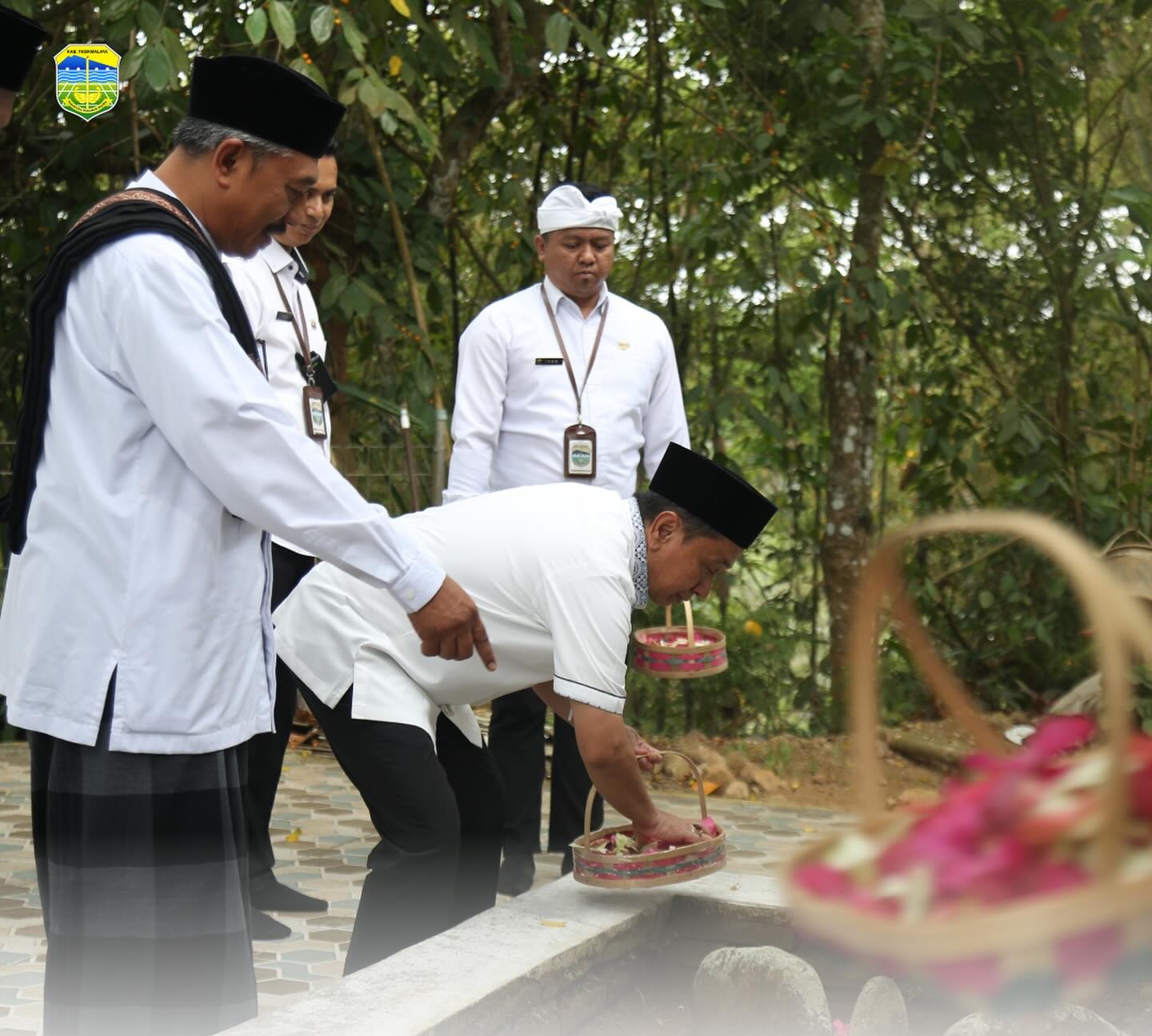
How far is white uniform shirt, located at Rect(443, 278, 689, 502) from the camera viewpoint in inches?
162

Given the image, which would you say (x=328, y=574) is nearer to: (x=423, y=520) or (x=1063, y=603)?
(x=423, y=520)

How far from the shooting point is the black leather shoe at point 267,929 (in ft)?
11.7

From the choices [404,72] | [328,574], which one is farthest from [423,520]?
[404,72]

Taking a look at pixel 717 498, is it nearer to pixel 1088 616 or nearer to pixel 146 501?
pixel 146 501

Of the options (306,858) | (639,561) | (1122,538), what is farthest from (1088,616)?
(1122,538)

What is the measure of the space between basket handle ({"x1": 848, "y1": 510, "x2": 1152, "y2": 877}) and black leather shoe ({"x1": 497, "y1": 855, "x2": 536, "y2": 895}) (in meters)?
2.66

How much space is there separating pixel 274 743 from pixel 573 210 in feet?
5.35

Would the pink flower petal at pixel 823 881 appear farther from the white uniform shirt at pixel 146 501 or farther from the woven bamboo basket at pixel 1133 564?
the woven bamboo basket at pixel 1133 564

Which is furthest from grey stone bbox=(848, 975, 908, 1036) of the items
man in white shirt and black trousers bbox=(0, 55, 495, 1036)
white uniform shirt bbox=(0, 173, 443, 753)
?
white uniform shirt bbox=(0, 173, 443, 753)

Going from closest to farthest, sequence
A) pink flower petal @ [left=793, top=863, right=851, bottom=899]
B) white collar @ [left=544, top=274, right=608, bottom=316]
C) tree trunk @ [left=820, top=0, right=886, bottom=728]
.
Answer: pink flower petal @ [left=793, top=863, right=851, bottom=899]
white collar @ [left=544, top=274, right=608, bottom=316]
tree trunk @ [left=820, top=0, right=886, bottom=728]

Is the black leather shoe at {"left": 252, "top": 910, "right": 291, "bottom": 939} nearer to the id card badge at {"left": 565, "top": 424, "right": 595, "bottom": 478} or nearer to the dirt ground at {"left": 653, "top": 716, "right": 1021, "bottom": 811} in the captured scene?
the id card badge at {"left": 565, "top": 424, "right": 595, "bottom": 478}

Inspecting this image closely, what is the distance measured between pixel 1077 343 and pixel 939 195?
3.19ft

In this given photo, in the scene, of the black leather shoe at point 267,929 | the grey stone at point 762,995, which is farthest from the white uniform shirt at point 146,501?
the black leather shoe at point 267,929

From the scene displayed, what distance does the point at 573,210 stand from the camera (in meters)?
4.09
